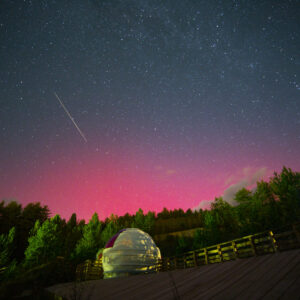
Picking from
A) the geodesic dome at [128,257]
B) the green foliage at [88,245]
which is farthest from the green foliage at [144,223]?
the geodesic dome at [128,257]

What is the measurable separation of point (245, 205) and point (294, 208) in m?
11.0

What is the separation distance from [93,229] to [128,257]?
104 ft

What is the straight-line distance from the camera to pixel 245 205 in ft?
149

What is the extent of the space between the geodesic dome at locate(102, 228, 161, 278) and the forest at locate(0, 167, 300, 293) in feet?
18.6

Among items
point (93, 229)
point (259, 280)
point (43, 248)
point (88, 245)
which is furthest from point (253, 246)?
point (93, 229)

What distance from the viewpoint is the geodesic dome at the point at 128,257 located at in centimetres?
1789

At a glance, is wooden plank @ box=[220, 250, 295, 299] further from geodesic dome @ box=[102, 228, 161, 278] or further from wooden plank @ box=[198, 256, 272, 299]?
geodesic dome @ box=[102, 228, 161, 278]

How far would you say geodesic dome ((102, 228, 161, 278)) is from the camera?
17.9 metres

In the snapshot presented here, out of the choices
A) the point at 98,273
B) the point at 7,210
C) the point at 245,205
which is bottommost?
the point at 98,273

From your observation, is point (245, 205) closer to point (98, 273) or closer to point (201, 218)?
point (201, 218)

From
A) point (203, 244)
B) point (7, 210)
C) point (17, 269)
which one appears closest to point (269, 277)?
point (203, 244)

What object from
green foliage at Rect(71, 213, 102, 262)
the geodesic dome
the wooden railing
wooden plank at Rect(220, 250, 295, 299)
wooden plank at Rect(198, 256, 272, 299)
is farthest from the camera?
green foliage at Rect(71, 213, 102, 262)

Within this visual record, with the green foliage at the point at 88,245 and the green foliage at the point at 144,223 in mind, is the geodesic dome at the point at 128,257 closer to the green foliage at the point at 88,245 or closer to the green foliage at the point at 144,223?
the green foliage at the point at 88,245

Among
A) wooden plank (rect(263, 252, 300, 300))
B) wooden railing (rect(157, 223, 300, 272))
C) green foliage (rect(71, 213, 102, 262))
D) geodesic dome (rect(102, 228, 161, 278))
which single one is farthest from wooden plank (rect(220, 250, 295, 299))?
green foliage (rect(71, 213, 102, 262))
